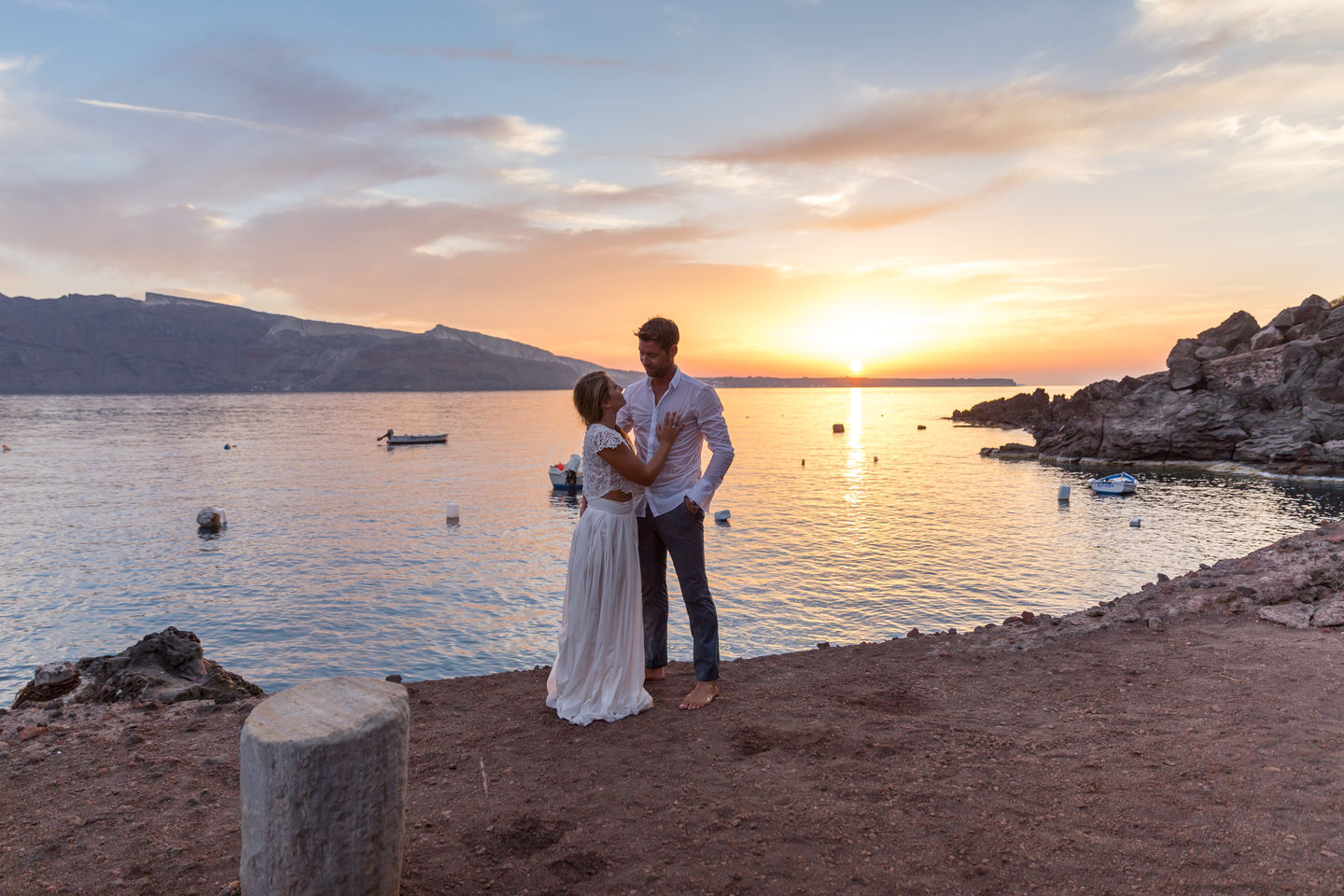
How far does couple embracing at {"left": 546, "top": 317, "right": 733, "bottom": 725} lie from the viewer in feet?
18.0

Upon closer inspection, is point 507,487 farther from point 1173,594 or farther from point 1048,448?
point 1048,448

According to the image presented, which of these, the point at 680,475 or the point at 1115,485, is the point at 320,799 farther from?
the point at 1115,485

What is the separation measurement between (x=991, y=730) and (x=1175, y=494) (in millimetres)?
37102

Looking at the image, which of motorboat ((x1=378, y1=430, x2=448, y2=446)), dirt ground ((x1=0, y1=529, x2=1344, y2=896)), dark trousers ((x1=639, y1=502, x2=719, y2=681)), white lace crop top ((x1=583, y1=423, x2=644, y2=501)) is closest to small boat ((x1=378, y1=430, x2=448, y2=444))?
motorboat ((x1=378, y1=430, x2=448, y2=446))

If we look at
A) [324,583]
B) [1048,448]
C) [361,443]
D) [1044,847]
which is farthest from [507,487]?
[1048,448]

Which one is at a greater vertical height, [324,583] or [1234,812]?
[1234,812]

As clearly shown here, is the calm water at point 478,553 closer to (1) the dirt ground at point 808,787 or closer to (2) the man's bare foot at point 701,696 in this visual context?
(2) the man's bare foot at point 701,696

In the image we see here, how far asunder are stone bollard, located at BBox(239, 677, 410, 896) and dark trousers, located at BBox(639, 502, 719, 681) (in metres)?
2.85

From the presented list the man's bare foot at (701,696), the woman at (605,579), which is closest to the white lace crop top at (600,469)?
the woman at (605,579)

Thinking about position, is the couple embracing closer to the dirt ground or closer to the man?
the man

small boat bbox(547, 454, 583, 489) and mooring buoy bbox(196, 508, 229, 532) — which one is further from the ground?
small boat bbox(547, 454, 583, 489)

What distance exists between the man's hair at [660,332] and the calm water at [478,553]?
322 inches

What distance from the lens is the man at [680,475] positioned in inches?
220

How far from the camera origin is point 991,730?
5422 mm
